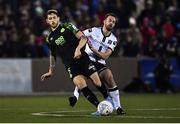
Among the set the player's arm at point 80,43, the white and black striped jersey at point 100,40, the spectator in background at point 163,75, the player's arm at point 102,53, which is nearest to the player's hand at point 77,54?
the player's arm at point 80,43

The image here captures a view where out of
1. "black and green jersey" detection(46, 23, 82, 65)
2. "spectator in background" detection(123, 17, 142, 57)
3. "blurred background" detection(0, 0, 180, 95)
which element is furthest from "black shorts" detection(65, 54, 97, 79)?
"spectator in background" detection(123, 17, 142, 57)

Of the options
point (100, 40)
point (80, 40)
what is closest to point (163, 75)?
point (100, 40)

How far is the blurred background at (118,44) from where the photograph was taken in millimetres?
27234

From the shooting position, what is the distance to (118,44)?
2845 cm

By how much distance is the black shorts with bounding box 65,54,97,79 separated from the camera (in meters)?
15.4

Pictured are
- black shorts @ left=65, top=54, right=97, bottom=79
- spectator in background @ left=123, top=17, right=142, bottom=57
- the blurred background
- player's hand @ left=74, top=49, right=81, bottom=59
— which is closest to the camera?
player's hand @ left=74, top=49, right=81, bottom=59

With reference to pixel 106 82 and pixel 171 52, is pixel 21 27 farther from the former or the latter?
pixel 106 82

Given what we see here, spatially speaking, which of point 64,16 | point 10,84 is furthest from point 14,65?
point 64,16

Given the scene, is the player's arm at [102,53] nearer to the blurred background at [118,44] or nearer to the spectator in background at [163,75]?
the blurred background at [118,44]

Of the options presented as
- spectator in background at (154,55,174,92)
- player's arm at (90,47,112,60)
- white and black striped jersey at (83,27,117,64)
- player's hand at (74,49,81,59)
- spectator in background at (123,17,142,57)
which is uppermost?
white and black striped jersey at (83,27,117,64)

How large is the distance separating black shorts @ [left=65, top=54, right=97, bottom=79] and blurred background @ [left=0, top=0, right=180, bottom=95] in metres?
11.4

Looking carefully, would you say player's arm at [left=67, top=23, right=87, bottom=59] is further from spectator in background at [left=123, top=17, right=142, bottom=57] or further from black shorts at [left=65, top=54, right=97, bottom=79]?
spectator in background at [left=123, top=17, right=142, bottom=57]

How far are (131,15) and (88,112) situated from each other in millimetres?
13600

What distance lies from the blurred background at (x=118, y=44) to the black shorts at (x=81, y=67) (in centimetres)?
1136
